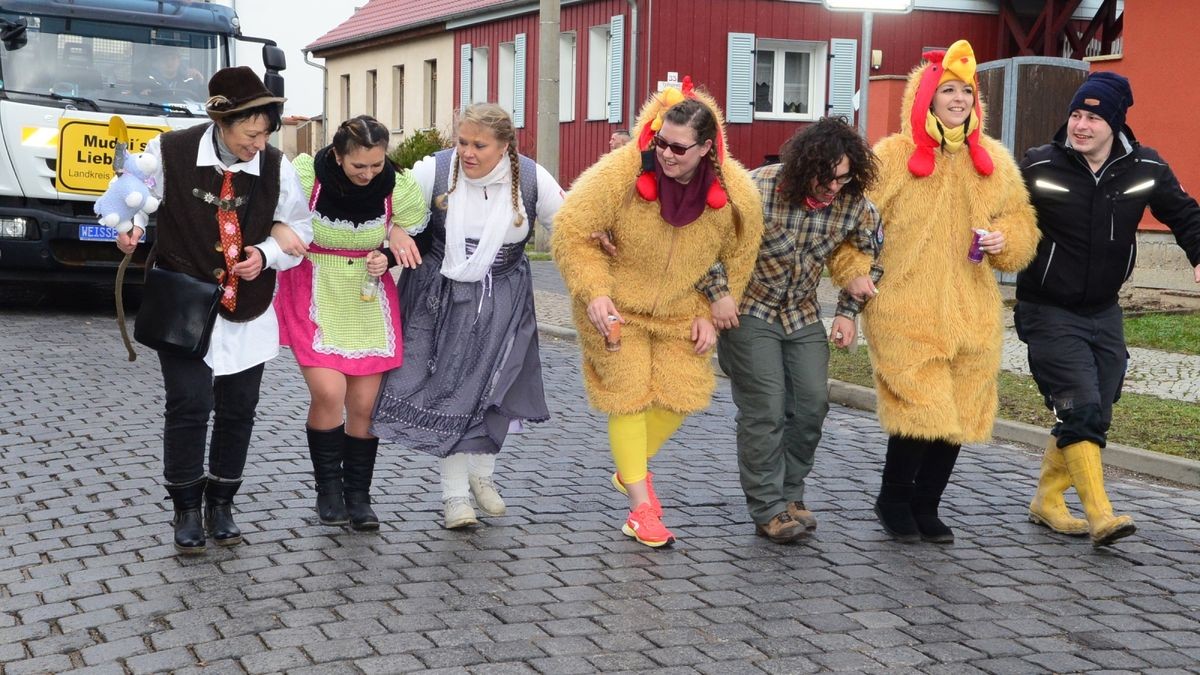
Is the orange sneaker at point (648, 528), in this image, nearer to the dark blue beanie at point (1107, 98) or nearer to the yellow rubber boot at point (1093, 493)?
the yellow rubber boot at point (1093, 493)

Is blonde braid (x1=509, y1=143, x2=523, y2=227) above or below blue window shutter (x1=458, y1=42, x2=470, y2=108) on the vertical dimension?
below

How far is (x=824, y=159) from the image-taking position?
224 inches

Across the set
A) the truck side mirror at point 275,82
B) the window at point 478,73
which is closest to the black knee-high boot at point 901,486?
the truck side mirror at point 275,82

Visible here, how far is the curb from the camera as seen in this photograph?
760 centimetres

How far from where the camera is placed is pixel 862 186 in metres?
5.80

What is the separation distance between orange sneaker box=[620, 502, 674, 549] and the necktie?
1.68m

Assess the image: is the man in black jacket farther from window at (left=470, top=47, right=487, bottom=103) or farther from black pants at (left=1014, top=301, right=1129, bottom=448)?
window at (left=470, top=47, right=487, bottom=103)

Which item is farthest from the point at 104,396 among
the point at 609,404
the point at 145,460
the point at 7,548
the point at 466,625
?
the point at 466,625

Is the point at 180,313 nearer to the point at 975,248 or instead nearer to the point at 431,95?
the point at 975,248

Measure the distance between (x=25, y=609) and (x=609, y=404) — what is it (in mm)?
2189

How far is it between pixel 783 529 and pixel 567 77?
2412 centimetres

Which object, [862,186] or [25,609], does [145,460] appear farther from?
[862,186]

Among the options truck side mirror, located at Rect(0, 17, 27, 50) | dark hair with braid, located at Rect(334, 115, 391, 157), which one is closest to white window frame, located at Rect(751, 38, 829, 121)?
truck side mirror, located at Rect(0, 17, 27, 50)

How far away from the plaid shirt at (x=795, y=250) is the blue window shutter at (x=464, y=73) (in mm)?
27998
